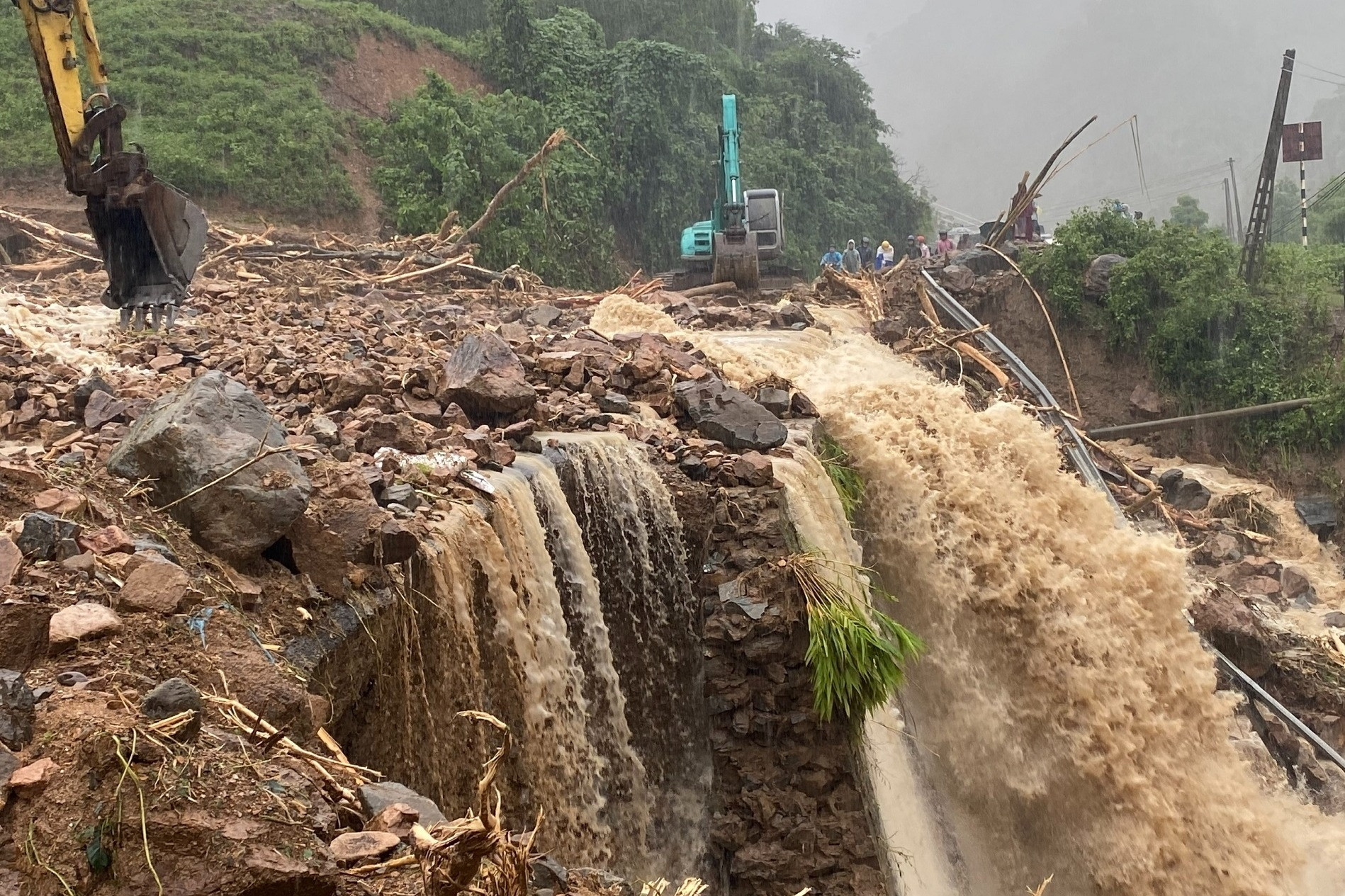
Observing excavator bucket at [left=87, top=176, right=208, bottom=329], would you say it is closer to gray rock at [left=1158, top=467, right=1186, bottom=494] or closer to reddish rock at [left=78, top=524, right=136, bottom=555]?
reddish rock at [left=78, top=524, right=136, bottom=555]

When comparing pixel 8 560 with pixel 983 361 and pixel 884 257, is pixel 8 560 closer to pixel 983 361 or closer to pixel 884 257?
pixel 983 361

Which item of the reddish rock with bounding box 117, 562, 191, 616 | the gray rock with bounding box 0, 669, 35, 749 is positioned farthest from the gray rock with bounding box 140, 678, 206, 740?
the reddish rock with bounding box 117, 562, 191, 616

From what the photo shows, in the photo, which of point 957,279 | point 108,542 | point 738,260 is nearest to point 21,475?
point 108,542

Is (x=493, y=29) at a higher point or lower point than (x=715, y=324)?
higher

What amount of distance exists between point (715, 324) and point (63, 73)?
25.6ft

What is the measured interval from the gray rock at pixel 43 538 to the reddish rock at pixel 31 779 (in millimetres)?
1204

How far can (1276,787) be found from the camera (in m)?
8.24

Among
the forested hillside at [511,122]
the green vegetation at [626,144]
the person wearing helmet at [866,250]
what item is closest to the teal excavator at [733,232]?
the forested hillside at [511,122]

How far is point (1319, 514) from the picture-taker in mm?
13828

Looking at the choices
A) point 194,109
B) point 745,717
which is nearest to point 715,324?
point 745,717

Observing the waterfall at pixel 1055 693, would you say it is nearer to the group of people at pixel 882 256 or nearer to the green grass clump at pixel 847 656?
the green grass clump at pixel 847 656

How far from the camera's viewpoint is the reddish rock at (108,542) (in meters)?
3.49

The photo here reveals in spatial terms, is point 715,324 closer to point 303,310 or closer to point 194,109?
point 303,310

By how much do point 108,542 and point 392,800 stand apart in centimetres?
152
